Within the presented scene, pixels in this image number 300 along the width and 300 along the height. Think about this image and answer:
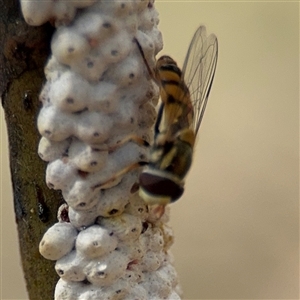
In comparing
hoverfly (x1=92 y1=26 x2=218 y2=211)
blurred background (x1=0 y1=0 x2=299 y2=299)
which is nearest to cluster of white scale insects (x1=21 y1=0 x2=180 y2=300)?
hoverfly (x1=92 y1=26 x2=218 y2=211)

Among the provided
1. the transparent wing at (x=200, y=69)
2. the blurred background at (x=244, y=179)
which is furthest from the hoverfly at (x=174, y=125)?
the blurred background at (x=244, y=179)

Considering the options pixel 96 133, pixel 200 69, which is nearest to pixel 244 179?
pixel 200 69

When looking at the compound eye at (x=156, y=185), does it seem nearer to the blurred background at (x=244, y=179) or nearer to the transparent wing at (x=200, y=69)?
the transparent wing at (x=200, y=69)

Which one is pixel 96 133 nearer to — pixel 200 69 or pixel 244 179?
pixel 200 69

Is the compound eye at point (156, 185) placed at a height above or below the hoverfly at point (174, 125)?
below

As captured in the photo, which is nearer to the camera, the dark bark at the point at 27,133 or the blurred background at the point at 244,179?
the dark bark at the point at 27,133
